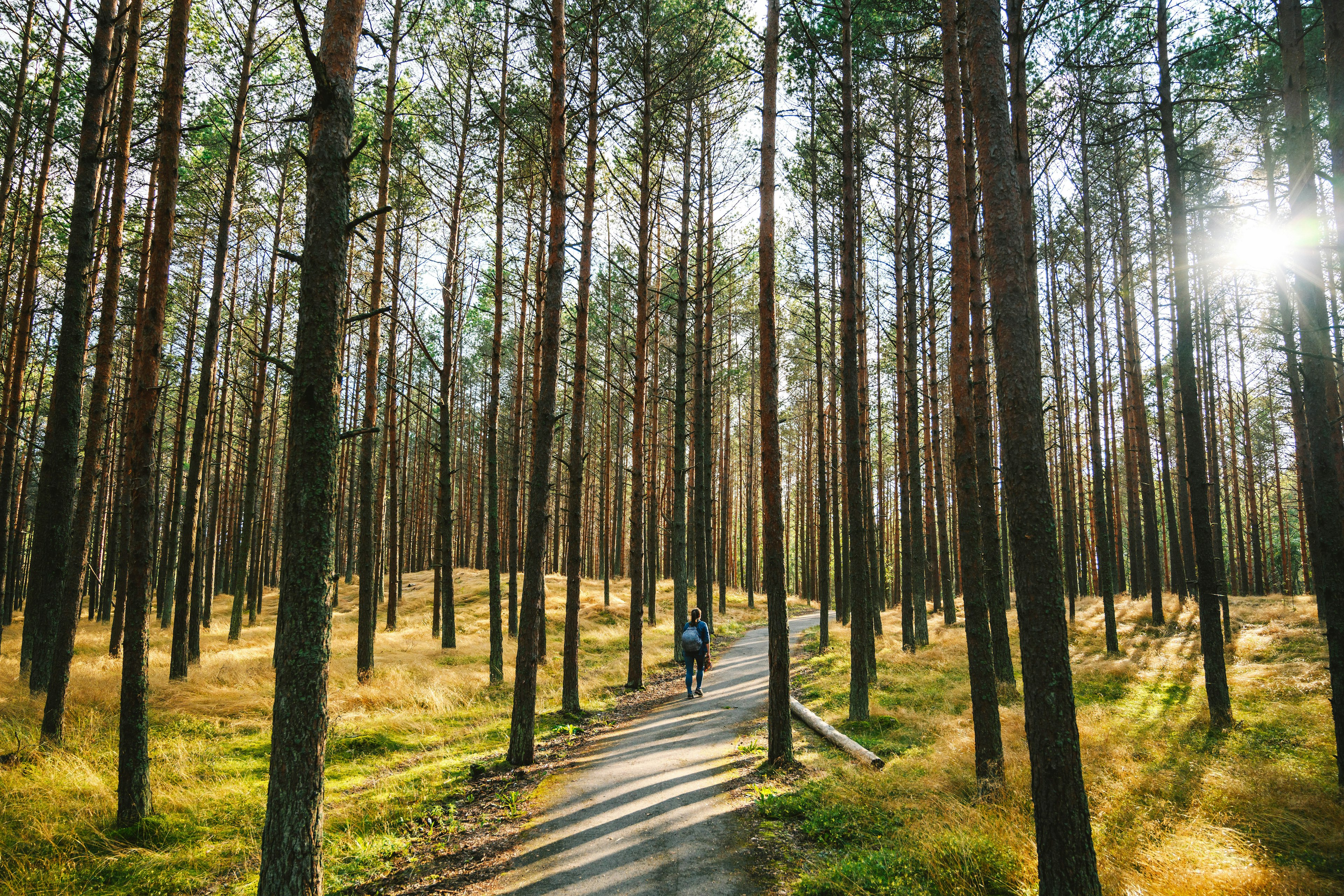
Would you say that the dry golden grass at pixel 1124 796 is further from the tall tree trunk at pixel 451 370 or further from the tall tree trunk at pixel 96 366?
the tall tree trunk at pixel 451 370

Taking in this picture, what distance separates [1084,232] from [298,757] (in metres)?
23.1

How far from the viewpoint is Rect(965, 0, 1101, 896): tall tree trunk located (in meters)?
3.93

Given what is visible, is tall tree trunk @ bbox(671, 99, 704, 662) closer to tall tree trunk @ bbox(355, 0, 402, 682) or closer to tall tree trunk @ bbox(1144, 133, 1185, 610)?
tall tree trunk @ bbox(355, 0, 402, 682)

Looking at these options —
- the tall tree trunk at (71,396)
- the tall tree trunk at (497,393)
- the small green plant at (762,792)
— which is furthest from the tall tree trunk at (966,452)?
the tall tree trunk at (71,396)

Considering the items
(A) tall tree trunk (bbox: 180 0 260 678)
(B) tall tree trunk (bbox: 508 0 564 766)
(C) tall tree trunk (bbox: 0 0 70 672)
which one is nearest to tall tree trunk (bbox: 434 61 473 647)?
(A) tall tree trunk (bbox: 180 0 260 678)

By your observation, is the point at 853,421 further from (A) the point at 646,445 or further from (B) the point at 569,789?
(A) the point at 646,445

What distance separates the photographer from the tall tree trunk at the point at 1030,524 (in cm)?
393

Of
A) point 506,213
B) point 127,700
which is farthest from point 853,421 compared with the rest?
point 506,213

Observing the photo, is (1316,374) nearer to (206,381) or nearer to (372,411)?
(372,411)

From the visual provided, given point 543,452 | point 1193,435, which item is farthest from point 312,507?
point 1193,435

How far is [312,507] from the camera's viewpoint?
4164mm

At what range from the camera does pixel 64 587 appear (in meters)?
7.34

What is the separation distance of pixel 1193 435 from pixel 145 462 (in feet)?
47.0

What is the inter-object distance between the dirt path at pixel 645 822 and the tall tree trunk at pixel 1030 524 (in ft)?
7.44
